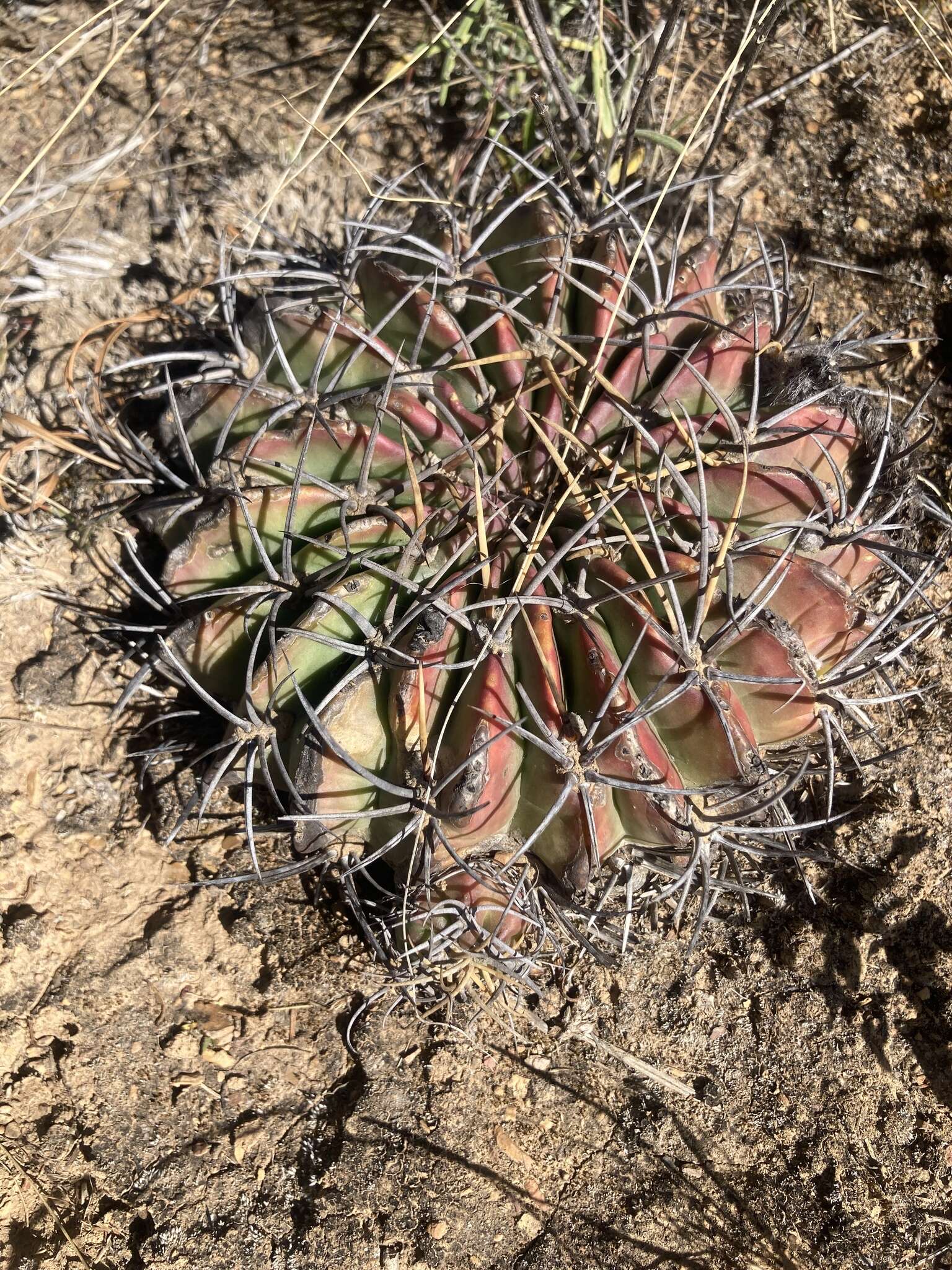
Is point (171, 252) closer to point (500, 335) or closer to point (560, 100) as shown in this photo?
point (560, 100)

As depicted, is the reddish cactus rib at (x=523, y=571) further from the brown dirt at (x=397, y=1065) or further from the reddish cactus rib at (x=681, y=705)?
the brown dirt at (x=397, y=1065)

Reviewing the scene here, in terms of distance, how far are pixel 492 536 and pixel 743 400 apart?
599 mm

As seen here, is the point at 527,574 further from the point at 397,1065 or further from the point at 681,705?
the point at 397,1065

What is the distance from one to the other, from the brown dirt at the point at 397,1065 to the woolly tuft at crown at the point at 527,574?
0.59 ft

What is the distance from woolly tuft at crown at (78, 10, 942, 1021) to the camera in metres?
1.63

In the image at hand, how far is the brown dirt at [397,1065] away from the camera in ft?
5.85

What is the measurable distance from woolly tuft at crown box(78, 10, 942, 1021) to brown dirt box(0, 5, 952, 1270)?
18 cm

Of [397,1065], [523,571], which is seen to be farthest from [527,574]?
[397,1065]

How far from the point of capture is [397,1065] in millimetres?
1982

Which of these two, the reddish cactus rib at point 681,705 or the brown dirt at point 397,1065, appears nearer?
the reddish cactus rib at point 681,705

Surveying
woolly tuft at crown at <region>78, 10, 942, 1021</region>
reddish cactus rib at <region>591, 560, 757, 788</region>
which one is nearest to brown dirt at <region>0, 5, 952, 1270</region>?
woolly tuft at crown at <region>78, 10, 942, 1021</region>

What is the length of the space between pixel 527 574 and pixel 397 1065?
3.50 ft

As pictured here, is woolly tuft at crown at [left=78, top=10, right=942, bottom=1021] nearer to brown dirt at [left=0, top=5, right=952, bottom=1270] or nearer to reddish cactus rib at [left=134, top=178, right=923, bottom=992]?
reddish cactus rib at [left=134, top=178, right=923, bottom=992]

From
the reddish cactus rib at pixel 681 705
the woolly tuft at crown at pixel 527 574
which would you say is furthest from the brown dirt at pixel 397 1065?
the reddish cactus rib at pixel 681 705
